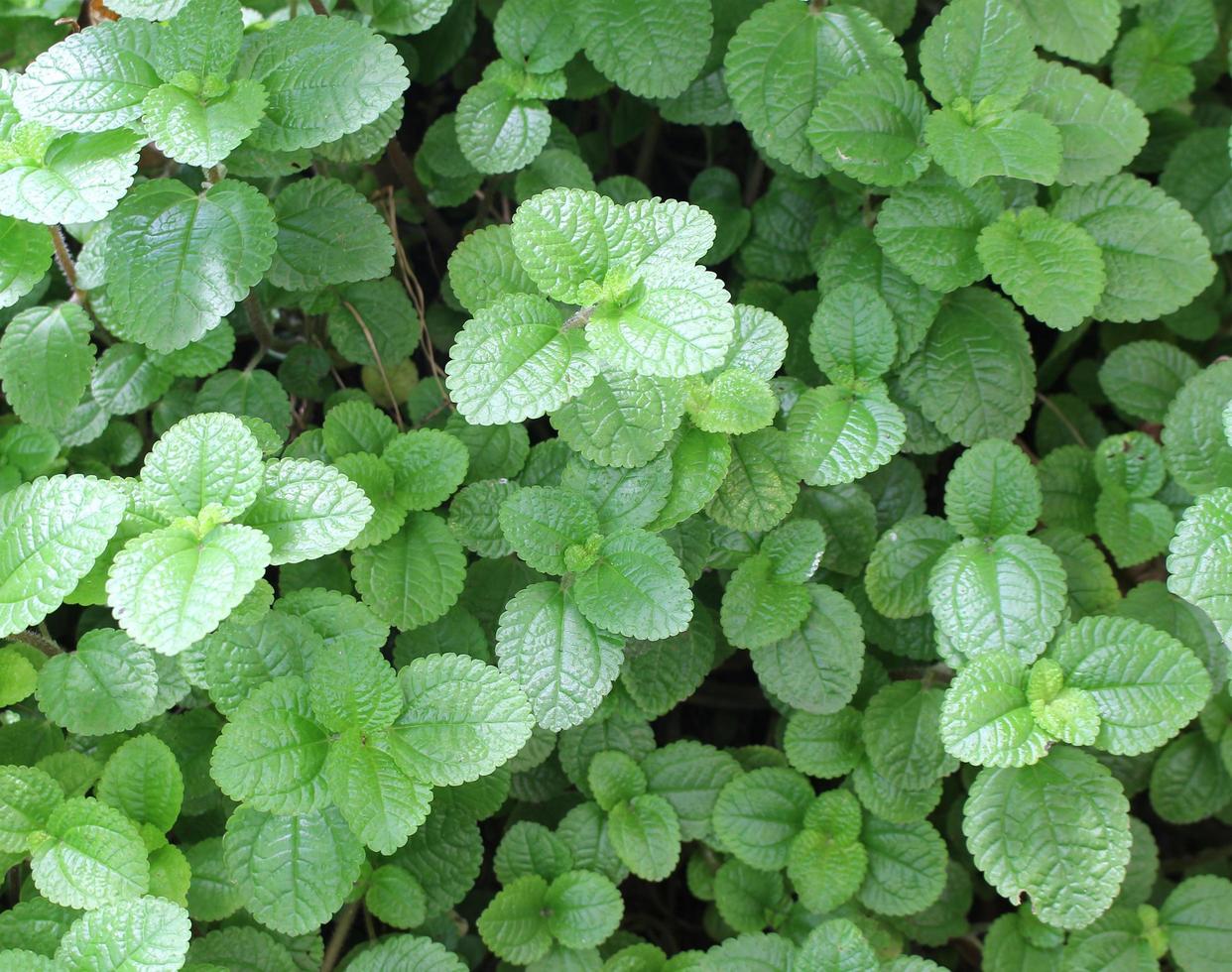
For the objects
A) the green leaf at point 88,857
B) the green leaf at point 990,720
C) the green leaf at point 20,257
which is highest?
the green leaf at point 20,257

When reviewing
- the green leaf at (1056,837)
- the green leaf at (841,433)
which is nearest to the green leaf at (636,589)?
the green leaf at (841,433)

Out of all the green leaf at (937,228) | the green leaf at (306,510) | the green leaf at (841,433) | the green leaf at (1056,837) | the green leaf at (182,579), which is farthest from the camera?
the green leaf at (937,228)

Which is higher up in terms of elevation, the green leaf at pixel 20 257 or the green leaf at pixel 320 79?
the green leaf at pixel 320 79

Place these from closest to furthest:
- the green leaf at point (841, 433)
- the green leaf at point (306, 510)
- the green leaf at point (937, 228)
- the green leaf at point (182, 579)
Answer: the green leaf at point (182, 579)
the green leaf at point (306, 510)
the green leaf at point (841, 433)
the green leaf at point (937, 228)

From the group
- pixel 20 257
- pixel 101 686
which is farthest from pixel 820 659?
pixel 20 257

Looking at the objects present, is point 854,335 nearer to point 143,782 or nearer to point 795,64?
point 795,64

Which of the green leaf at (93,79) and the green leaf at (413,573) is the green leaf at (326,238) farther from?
the green leaf at (413,573)

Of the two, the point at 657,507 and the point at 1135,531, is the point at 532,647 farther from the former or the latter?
the point at 1135,531

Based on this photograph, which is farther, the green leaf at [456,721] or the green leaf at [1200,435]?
the green leaf at [1200,435]
